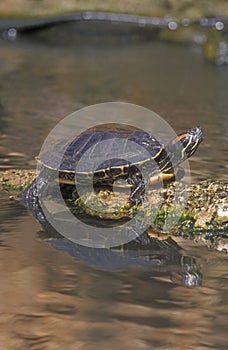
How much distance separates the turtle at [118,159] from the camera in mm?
4285

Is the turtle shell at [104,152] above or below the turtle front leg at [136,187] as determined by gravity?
above

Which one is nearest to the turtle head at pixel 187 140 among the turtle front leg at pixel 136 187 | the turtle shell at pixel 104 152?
the turtle shell at pixel 104 152

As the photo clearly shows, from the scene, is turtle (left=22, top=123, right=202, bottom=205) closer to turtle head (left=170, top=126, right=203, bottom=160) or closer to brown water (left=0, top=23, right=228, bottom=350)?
turtle head (left=170, top=126, right=203, bottom=160)

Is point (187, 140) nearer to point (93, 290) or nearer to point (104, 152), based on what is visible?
point (104, 152)

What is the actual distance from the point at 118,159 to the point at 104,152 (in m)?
0.09

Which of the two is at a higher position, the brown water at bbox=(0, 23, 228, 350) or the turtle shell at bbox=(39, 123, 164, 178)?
the turtle shell at bbox=(39, 123, 164, 178)

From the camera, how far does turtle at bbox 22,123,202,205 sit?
14.1ft

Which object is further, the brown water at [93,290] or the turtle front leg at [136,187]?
the turtle front leg at [136,187]

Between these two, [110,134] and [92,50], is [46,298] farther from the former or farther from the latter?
[92,50]

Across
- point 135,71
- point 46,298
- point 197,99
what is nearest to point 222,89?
point 197,99

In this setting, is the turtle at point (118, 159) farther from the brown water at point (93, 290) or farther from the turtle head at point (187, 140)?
the brown water at point (93, 290)

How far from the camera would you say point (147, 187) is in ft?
14.1

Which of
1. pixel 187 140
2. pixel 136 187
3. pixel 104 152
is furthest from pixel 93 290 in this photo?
pixel 187 140

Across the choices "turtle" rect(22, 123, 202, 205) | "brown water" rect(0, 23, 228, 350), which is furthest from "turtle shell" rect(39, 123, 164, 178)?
"brown water" rect(0, 23, 228, 350)
